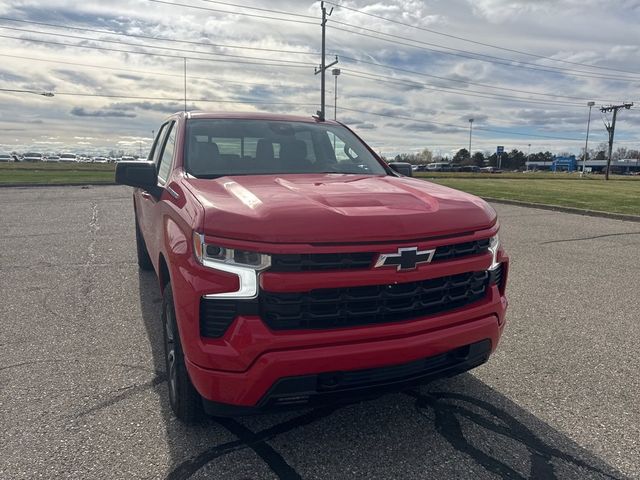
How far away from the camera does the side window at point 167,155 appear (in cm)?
371

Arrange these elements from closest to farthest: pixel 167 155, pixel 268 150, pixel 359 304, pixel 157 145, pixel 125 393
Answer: pixel 359 304 → pixel 125 393 → pixel 268 150 → pixel 167 155 → pixel 157 145

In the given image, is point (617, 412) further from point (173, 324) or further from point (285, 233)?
point (173, 324)

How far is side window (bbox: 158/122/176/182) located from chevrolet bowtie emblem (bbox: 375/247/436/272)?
6.58ft

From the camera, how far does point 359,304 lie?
2254 millimetres

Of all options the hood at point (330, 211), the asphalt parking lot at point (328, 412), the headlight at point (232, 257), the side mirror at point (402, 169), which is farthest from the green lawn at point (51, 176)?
the headlight at point (232, 257)

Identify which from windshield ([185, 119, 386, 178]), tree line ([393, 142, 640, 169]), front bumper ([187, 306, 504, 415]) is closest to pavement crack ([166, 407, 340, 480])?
front bumper ([187, 306, 504, 415])

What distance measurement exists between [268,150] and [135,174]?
0.98 meters

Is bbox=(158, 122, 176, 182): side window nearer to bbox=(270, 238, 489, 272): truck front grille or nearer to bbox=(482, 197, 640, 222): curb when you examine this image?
bbox=(270, 238, 489, 272): truck front grille

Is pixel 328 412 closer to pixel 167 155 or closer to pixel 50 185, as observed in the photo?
pixel 167 155

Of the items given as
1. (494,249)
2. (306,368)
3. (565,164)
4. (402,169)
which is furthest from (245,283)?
(565,164)

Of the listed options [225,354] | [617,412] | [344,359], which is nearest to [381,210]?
[344,359]

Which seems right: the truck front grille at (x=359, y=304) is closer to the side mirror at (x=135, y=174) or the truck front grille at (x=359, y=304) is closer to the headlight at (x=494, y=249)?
the headlight at (x=494, y=249)

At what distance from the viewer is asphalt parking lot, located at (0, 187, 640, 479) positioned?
2393 millimetres

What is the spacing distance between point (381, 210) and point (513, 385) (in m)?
1.71
